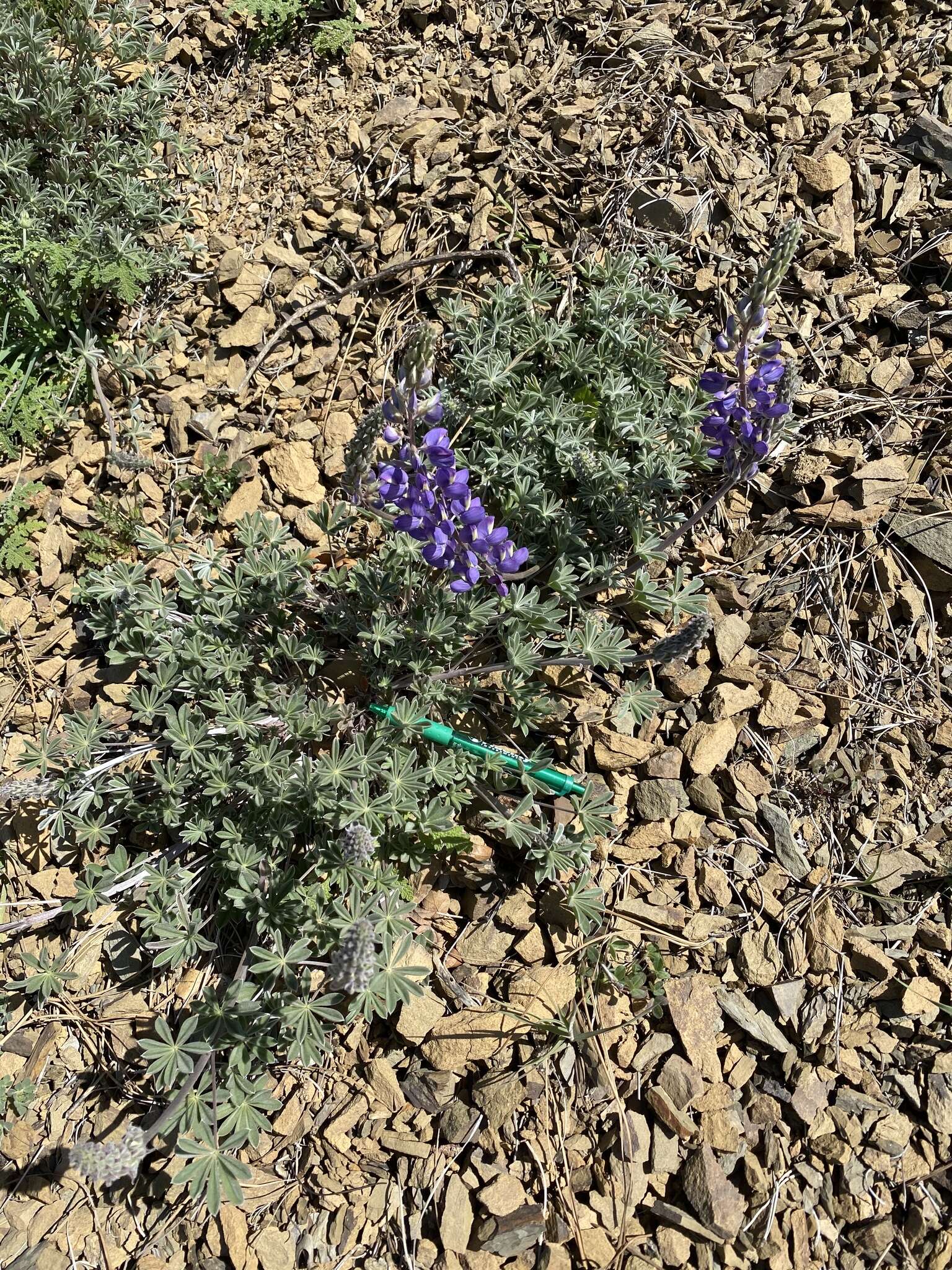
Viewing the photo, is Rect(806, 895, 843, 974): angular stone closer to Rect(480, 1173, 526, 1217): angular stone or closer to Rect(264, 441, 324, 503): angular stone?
Rect(480, 1173, 526, 1217): angular stone

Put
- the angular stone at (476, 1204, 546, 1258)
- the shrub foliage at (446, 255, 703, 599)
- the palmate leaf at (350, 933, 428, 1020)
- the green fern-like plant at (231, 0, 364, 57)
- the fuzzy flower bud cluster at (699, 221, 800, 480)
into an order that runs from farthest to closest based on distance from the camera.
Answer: the green fern-like plant at (231, 0, 364, 57)
the shrub foliage at (446, 255, 703, 599)
the angular stone at (476, 1204, 546, 1258)
the palmate leaf at (350, 933, 428, 1020)
the fuzzy flower bud cluster at (699, 221, 800, 480)

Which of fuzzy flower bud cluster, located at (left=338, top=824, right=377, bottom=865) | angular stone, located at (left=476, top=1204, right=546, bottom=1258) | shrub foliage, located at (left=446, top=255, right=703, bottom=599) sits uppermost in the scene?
shrub foliage, located at (left=446, top=255, right=703, bottom=599)

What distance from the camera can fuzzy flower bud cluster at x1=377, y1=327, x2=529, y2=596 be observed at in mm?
2781

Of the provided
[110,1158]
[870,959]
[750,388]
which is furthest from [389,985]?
[750,388]

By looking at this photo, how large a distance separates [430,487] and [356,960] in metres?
1.41

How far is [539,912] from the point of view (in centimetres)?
344

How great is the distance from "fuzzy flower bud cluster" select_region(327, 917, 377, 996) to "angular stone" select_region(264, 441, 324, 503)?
2.22 m

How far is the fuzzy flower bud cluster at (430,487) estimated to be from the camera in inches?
109

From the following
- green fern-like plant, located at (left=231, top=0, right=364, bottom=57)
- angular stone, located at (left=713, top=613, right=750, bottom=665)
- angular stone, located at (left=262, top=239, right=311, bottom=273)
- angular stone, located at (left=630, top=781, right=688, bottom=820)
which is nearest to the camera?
angular stone, located at (left=630, top=781, right=688, bottom=820)

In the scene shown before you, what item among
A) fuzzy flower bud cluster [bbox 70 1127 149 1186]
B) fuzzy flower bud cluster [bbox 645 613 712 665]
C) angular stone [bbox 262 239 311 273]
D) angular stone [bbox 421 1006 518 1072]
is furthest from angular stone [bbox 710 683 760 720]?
angular stone [bbox 262 239 311 273]

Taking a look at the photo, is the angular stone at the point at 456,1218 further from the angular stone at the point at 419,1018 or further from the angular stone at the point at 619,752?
the angular stone at the point at 619,752

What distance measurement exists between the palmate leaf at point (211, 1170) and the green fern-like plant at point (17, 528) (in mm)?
2514

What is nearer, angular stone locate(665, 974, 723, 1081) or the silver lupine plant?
the silver lupine plant

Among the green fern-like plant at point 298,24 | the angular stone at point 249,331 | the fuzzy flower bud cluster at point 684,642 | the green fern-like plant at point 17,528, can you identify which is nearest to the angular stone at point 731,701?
the fuzzy flower bud cluster at point 684,642
